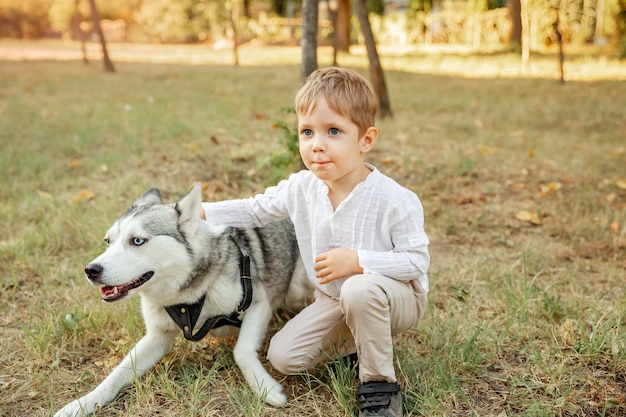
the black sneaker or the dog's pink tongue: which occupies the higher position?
the dog's pink tongue

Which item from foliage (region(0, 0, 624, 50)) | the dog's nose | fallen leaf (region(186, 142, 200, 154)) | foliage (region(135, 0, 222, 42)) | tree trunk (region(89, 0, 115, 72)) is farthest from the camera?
foliage (region(135, 0, 222, 42))

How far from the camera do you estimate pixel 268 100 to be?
8.75m

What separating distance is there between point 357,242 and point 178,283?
80 cm

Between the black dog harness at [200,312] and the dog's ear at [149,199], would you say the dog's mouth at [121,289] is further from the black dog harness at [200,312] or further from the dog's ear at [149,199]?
the dog's ear at [149,199]

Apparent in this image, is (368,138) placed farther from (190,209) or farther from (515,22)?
(515,22)

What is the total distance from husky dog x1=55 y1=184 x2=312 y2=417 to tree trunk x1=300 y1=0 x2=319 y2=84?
209 cm

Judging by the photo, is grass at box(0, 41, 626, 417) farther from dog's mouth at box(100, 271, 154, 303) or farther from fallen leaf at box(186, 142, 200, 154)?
dog's mouth at box(100, 271, 154, 303)

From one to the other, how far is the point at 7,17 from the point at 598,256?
36.6 metres

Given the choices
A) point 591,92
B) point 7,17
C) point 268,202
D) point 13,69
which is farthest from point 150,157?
point 7,17

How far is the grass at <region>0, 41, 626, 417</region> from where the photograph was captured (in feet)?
7.80

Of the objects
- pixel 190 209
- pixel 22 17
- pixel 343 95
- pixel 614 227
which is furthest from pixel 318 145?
pixel 22 17

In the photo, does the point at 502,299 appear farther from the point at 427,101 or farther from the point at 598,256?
the point at 427,101

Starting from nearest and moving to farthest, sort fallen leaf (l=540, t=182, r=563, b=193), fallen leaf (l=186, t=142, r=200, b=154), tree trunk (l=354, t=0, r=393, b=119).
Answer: fallen leaf (l=540, t=182, r=563, b=193) → fallen leaf (l=186, t=142, r=200, b=154) → tree trunk (l=354, t=0, r=393, b=119)

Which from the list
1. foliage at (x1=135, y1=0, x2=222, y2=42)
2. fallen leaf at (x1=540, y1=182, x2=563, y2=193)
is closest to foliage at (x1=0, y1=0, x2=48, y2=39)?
foliage at (x1=135, y1=0, x2=222, y2=42)
